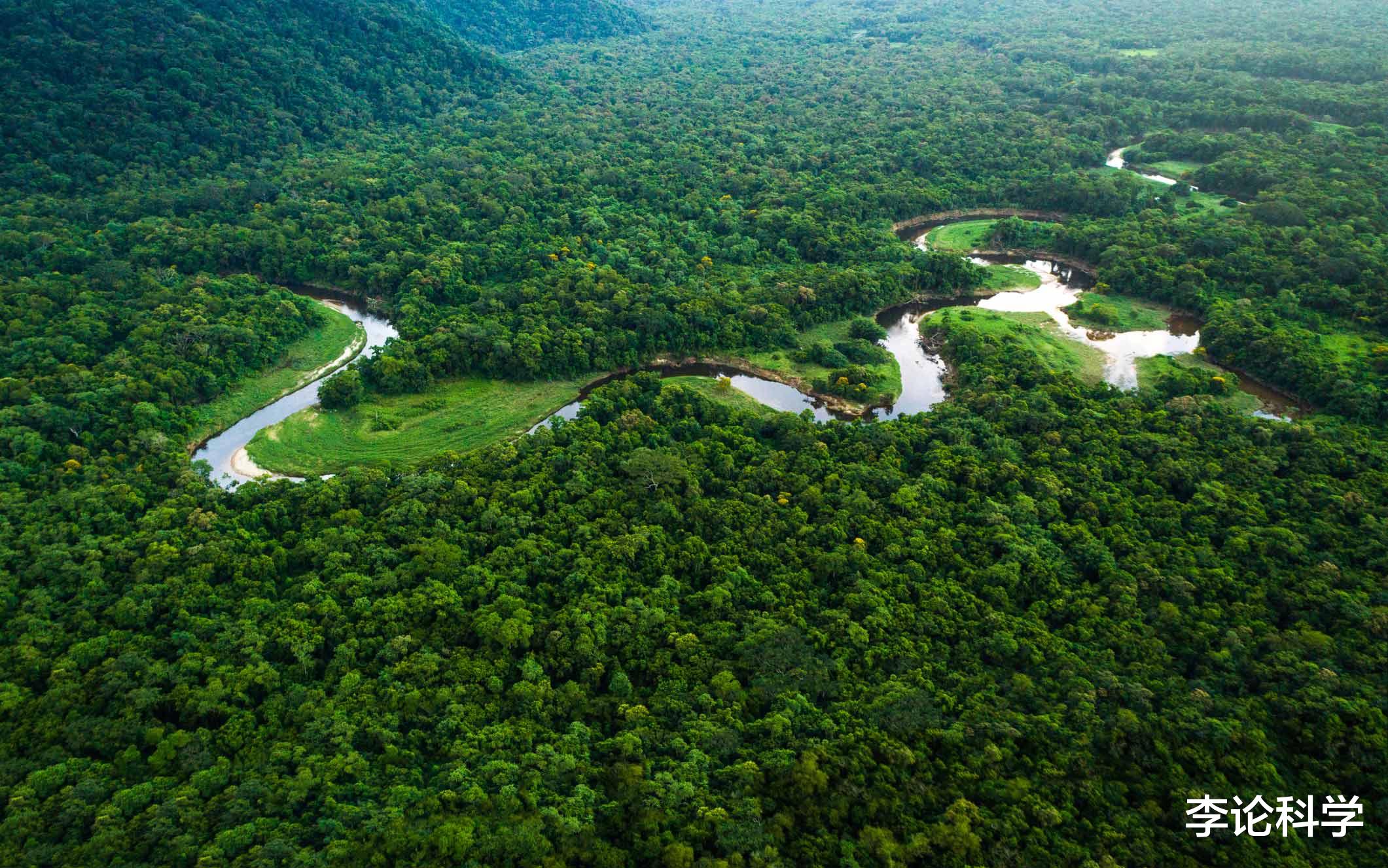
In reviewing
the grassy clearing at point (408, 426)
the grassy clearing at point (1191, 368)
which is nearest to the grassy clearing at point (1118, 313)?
the grassy clearing at point (1191, 368)

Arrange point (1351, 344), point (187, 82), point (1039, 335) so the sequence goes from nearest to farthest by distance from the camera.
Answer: point (1351, 344), point (1039, 335), point (187, 82)

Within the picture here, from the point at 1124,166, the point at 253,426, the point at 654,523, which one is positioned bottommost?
the point at 654,523

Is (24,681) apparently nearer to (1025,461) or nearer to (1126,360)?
(1025,461)

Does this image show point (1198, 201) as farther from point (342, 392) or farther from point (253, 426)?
point (253, 426)

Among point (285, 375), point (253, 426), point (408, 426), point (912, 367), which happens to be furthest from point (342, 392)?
point (912, 367)

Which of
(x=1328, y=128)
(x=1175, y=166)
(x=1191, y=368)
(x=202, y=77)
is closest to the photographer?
(x=1191, y=368)

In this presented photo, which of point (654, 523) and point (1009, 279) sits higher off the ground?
point (1009, 279)

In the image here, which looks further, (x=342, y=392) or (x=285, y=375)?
(x=285, y=375)

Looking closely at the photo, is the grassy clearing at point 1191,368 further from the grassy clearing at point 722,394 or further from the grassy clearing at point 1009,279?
the grassy clearing at point 722,394
